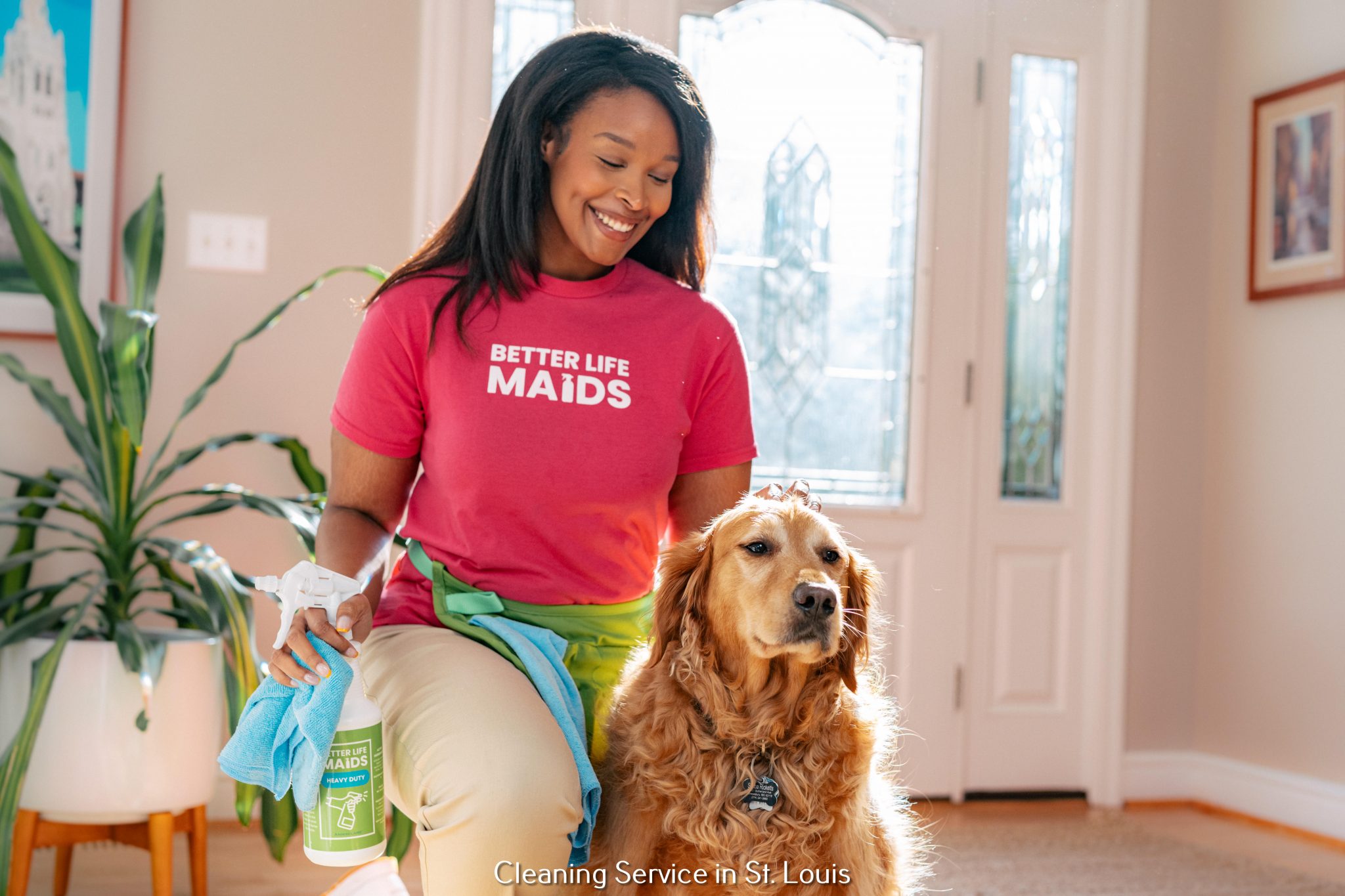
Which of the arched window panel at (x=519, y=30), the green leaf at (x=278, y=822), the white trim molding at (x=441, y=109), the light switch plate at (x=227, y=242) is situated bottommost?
the green leaf at (x=278, y=822)

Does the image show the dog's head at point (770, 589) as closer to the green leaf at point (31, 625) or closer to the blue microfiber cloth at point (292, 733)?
the blue microfiber cloth at point (292, 733)

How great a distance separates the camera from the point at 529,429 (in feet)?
4.79

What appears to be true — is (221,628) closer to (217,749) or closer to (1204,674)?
(217,749)

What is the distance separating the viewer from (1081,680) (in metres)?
3.52

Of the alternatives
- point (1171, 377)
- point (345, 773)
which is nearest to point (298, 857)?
point (345, 773)

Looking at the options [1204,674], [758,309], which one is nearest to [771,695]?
[758,309]

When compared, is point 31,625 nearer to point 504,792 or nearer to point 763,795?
point 504,792

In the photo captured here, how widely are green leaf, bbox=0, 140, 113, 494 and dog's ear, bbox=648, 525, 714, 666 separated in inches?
55.5

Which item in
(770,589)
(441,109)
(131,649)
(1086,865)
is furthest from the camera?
(441,109)

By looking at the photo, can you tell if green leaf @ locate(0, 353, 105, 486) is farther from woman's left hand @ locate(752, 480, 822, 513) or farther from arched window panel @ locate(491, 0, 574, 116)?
woman's left hand @ locate(752, 480, 822, 513)

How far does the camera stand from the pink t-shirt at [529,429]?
4.79 feet

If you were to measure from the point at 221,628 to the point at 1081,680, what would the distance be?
2.54 m

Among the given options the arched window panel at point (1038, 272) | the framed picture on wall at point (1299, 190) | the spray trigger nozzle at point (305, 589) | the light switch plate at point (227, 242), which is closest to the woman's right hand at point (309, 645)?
the spray trigger nozzle at point (305, 589)

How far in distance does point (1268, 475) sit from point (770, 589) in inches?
108
